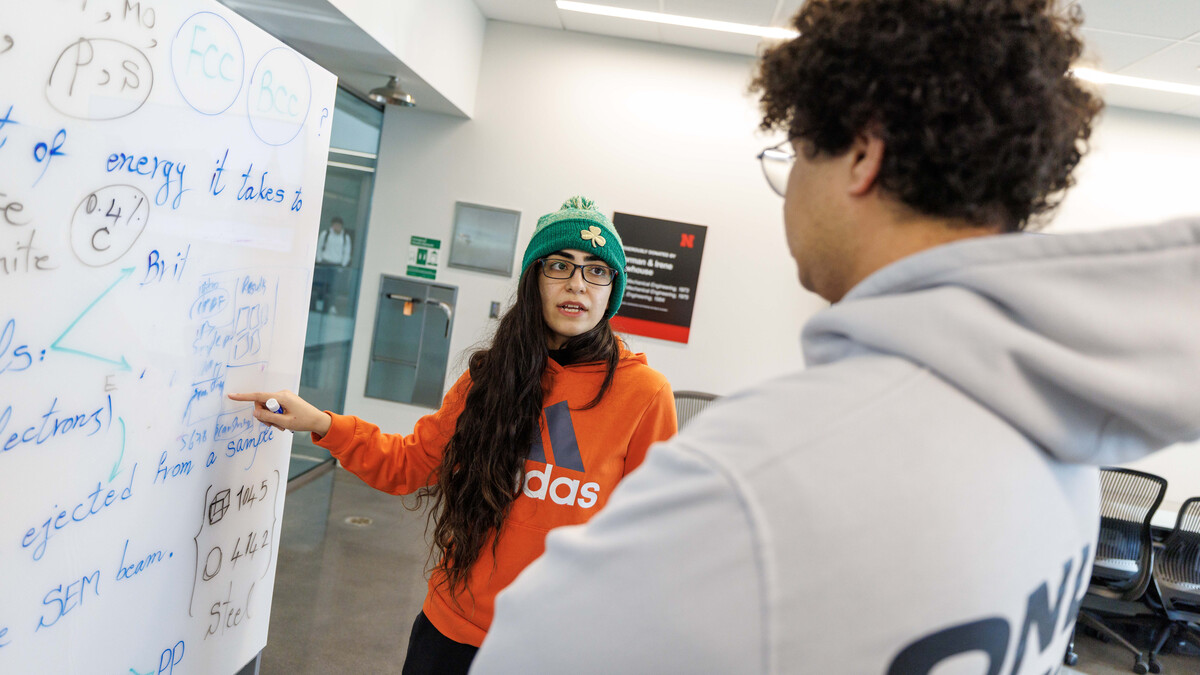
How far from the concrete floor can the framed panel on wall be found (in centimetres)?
163

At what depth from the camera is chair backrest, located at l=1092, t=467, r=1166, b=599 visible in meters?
3.58

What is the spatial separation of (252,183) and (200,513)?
62cm

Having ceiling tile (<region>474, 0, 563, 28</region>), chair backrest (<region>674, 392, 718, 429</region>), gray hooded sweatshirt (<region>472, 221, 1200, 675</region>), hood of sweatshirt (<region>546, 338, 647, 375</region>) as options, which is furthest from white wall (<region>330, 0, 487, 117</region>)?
gray hooded sweatshirt (<region>472, 221, 1200, 675</region>)

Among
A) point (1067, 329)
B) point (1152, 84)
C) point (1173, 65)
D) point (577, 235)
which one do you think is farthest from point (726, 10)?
point (1067, 329)

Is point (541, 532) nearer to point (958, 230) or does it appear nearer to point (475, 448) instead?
point (475, 448)

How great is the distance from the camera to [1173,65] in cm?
395

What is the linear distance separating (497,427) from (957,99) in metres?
1.13

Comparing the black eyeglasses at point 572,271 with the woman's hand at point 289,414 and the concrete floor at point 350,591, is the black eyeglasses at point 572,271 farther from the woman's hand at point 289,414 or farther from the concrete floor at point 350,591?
the concrete floor at point 350,591

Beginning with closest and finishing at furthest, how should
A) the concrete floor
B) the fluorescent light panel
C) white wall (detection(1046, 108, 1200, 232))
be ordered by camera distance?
1. the concrete floor
2. the fluorescent light panel
3. white wall (detection(1046, 108, 1200, 232))

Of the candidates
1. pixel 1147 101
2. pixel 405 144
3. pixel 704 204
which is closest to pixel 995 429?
pixel 704 204

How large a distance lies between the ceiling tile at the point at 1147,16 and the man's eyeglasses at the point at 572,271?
2.90 metres

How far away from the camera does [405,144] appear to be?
16.0ft

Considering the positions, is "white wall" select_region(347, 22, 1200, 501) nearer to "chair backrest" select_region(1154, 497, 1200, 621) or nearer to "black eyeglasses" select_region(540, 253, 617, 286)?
"chair backrest" select_region(1154, 497, 1200, 621)

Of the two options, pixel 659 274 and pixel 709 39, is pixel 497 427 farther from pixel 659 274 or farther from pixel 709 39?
pixel 709 39
